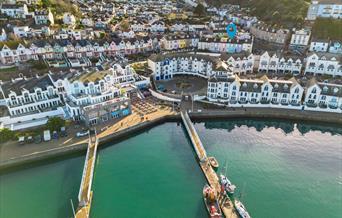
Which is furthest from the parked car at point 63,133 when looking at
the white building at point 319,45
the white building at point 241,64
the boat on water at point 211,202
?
the white building at point 319,45

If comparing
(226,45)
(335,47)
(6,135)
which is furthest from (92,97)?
(335,47)

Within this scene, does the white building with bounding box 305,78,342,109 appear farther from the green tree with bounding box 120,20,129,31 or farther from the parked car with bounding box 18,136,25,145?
the green tree with bounding box 120,20,129,31

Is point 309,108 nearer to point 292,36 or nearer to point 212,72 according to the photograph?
point 212,72

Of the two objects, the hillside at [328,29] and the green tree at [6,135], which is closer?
the green tree at [6,135]

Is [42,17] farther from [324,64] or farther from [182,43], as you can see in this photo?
[324,64]

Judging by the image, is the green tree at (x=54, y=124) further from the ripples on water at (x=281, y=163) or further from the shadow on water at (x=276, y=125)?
the shadow on water at (x=276, y=125)

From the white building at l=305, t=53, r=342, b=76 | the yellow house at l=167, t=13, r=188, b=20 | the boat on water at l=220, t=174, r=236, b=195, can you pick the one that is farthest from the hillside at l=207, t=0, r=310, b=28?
the boat on water at l=220, t=174, r=236, b=195
